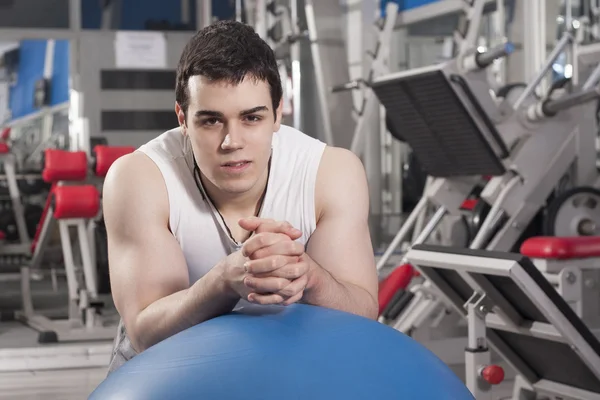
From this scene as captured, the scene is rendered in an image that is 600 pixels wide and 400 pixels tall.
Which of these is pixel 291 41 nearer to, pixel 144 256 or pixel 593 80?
pixel 593 80

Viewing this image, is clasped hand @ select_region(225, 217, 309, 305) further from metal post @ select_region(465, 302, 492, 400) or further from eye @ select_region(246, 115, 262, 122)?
metal post @ select_region(465, 302, 492, 400)

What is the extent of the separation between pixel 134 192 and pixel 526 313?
1270mm

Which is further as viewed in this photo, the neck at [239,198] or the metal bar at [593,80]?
the metal bar at [593,80]

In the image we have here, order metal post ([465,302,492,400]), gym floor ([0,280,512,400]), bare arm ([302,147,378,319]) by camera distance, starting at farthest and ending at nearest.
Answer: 1. gym floor ([0,280,512,400])
2. metal post ([465,302,492,400])
3. bare arm ([302,147,378,319])

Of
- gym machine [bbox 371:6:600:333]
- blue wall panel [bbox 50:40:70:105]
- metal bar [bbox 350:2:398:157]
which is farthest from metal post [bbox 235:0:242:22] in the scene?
gym machine [bbox 371:6:600:333]

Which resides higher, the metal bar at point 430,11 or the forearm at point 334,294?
the metal bar at point 430,11

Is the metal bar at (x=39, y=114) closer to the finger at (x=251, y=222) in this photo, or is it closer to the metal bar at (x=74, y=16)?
the metal bar at (x=74, y=16)

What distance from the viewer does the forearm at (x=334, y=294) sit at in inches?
58.3

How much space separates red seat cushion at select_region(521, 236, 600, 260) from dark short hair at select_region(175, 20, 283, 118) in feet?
4.70

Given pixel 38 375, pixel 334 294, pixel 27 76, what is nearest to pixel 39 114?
pixel 27 76

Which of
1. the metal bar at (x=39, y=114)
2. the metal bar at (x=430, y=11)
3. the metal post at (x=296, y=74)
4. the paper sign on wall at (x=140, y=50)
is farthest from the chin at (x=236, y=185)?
the metal bar at (x=39, y=114)

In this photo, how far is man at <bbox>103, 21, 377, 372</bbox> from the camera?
4.66ft

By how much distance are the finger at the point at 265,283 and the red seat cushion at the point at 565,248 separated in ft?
5.30

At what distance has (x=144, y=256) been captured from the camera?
1.61 m
